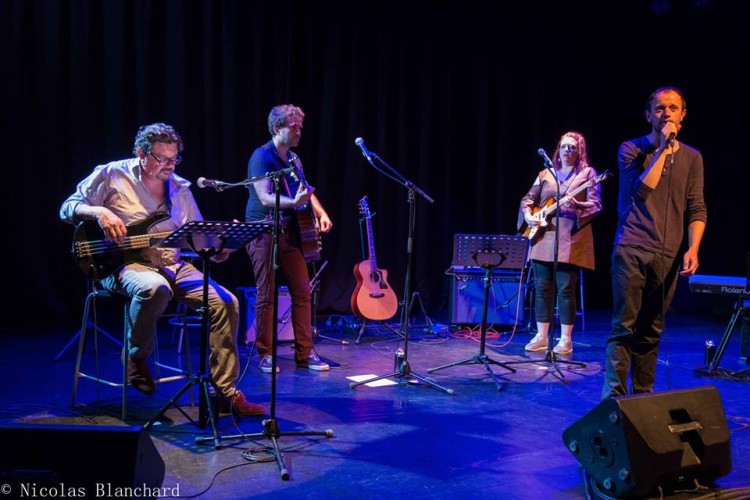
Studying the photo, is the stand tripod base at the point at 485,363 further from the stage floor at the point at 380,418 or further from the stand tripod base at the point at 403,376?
the stand tripod base at the point at 403,376

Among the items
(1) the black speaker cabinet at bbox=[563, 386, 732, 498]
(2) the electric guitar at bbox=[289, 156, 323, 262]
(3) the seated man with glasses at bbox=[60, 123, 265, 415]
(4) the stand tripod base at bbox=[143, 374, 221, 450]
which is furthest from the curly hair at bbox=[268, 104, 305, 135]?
(1) the black speaker cabinet at bbox=[563, 386, 732, 498]

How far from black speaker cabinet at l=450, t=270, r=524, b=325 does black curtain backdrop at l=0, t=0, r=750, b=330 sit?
41.2 inches

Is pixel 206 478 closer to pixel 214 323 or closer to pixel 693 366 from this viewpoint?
pixel 214 323

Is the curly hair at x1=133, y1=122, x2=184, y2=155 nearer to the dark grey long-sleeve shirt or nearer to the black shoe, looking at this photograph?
the black shoe

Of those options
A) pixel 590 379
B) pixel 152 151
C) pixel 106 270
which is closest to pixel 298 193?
pixel 152 151

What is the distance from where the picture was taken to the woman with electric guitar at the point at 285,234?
4.66 meters

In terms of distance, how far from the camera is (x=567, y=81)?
339 inches

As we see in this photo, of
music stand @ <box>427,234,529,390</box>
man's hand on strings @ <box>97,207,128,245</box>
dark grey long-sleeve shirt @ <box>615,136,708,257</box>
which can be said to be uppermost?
dark grey long-sleeve shirt @ <box>615,136,708,257</box>

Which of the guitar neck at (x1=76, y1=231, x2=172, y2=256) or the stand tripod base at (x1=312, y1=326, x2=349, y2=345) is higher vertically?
the guitar neck at (x1=76, y1=231, x2=172, y2=256)

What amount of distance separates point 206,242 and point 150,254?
0.72 m

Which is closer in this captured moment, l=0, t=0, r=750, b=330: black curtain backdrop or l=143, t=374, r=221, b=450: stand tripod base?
l=143, t=374, r=221, b=450: stand tripod base

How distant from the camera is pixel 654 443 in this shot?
8.05ft

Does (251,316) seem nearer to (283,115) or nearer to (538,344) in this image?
(283,115)

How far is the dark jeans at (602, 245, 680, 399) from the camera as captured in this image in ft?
11.4
